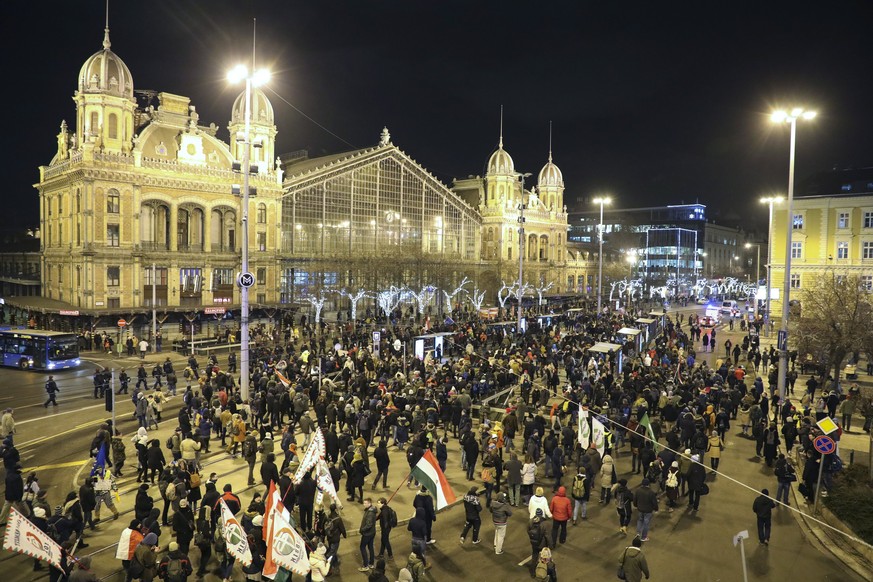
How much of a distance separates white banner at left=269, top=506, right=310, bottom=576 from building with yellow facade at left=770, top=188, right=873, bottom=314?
5173cm

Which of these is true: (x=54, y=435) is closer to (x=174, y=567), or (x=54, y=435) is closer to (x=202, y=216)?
(x=174, y=567)

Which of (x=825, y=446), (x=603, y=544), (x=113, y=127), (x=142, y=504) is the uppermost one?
(x=113, y=127)

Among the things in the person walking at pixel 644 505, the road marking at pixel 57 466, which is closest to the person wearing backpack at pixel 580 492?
the person walking at pixel 644 505

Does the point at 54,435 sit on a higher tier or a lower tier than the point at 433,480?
lower

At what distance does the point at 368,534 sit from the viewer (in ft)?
39.9

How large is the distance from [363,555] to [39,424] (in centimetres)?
1742

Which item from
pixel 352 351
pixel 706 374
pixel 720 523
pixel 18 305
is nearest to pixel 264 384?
pixel 352 351

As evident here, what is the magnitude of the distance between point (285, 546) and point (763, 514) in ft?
33.2

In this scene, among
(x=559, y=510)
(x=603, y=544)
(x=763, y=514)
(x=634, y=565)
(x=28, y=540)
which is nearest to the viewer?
(x=28, y=540)

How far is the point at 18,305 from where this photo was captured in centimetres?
4828

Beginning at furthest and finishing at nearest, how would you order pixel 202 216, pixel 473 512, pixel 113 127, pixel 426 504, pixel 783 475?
pixel 202 216 < pixel 113 127 < pixel 783 475 < pixel 473 512 < pixel 426 504

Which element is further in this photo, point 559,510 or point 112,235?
point 112,235

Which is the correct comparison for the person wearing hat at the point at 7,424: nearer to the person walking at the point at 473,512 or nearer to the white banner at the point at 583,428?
the person walking at the point at 473,512

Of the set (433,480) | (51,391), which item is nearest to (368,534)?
(433,480)
